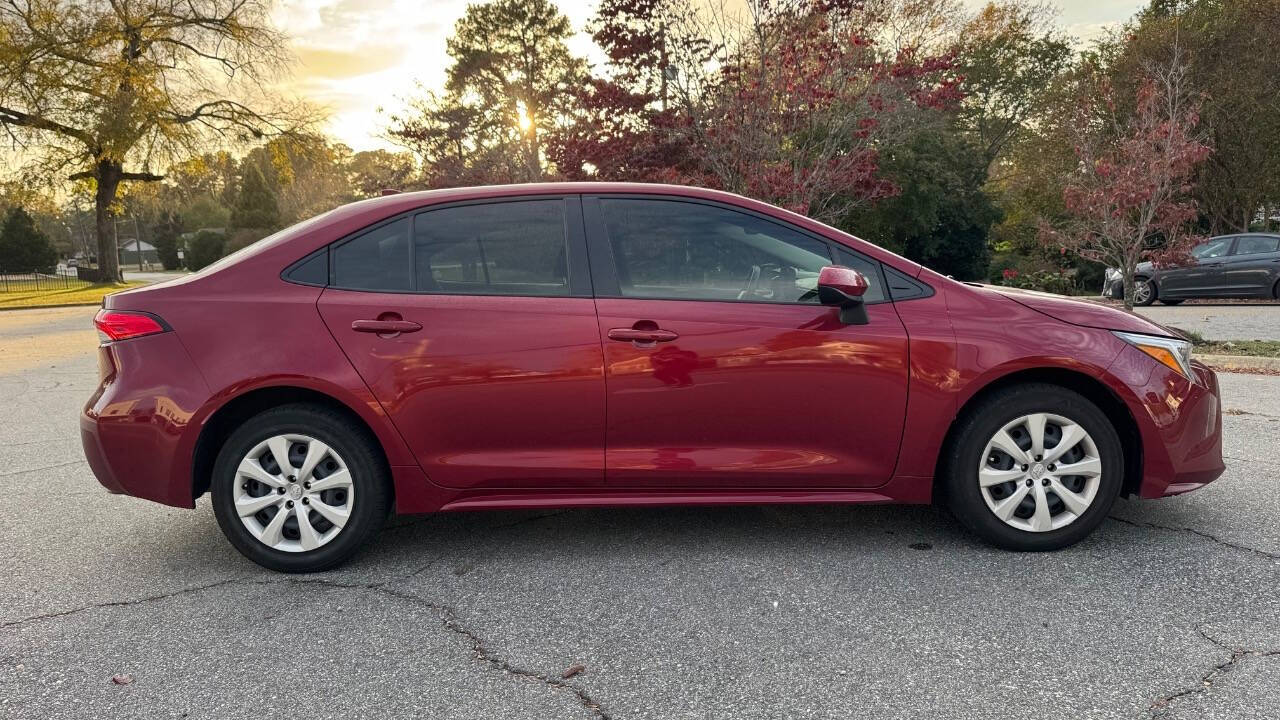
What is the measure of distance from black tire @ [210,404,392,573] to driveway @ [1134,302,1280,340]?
11.2m

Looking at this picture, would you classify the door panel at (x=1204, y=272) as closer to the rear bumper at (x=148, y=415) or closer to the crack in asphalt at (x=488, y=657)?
the crack in asphalt at (x=488, y=657)

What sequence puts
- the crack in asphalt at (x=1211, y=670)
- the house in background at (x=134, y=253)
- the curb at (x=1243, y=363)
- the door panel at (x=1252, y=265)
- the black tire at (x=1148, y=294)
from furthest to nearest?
the house in background at (x=134, y=253), the black tire at (x=1148, y=294), the door panel at (x=1252, y=265), the curb at (x=1243, y=363), the crack in asphalt at (x=1211, y=670)

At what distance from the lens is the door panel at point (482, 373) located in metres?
3.30

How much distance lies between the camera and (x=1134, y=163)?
1069 cm

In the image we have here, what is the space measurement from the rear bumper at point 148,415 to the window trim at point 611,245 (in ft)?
5.47

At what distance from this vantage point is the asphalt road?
2.41m

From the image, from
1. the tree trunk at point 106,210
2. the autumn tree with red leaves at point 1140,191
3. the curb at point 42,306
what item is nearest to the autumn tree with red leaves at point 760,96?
the autumn tree with red leaves at point 1140,191

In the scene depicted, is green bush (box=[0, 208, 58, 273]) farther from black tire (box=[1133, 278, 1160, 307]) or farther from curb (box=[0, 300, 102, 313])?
black tire (box=[1133, 278, 1160, 307])

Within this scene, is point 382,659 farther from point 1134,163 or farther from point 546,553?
point 1134,163

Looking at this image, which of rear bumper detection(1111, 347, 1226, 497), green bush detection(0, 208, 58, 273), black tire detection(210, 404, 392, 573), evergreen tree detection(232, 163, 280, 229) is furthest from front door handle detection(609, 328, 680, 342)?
evergreen tree detection(232, 163, 280, 229)

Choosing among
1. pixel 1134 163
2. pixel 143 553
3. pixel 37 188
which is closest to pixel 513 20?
pixel 37 188

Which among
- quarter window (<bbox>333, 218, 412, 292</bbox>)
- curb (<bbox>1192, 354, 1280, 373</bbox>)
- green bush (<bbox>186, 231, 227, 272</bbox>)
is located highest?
green bush (<bbox>186, 231, 227, 272</bbox>)

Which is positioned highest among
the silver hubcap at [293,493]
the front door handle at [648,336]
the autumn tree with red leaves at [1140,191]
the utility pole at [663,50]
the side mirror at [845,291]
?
the utility pole at [663,50]

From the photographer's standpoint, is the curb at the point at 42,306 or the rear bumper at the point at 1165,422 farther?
the curb at the point at 42,306
